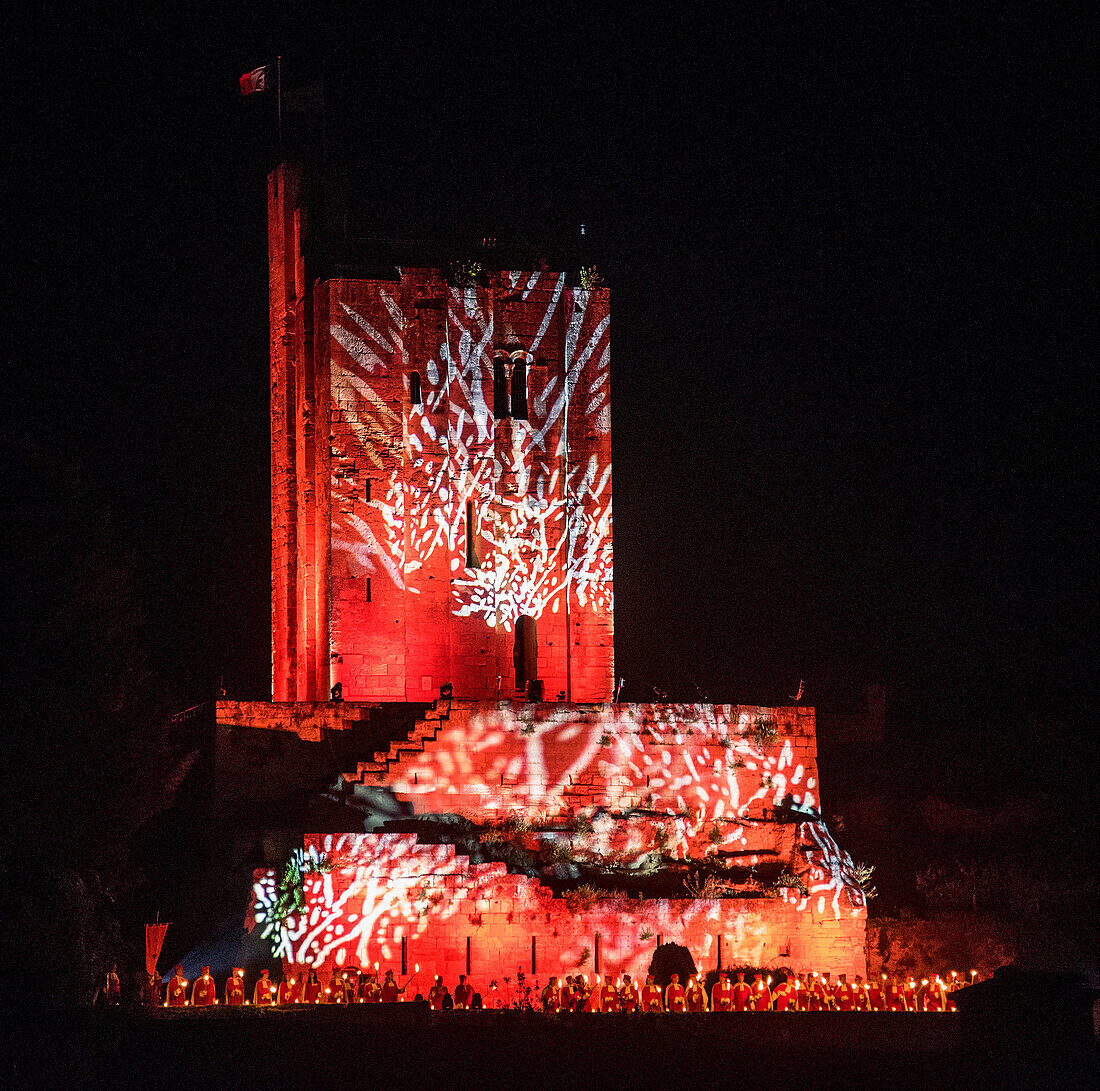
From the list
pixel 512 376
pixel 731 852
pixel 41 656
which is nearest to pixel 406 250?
pixel 512 376

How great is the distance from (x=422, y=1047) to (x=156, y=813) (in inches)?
428

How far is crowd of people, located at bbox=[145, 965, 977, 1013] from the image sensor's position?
23.3 meters

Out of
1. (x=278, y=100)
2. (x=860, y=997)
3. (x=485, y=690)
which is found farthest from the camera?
(x=278, y=100)

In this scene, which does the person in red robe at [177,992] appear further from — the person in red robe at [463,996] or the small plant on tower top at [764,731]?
the small plant on tower top at [764,731]

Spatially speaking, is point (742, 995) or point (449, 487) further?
point (449, 487)

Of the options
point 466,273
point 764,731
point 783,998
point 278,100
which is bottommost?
point 783,998

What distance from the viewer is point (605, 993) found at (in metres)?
23.8

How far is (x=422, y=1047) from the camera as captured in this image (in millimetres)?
20875

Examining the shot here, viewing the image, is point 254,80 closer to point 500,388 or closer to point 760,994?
point 500,388

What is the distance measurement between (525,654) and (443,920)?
8050 millimetres

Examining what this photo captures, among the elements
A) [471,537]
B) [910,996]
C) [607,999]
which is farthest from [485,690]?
[910,996]

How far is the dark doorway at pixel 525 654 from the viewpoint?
107 feet

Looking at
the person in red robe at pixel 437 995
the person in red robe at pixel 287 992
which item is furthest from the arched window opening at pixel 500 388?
the person in red robe at pixel 287 992

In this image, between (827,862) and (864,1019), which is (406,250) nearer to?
(827,862)
